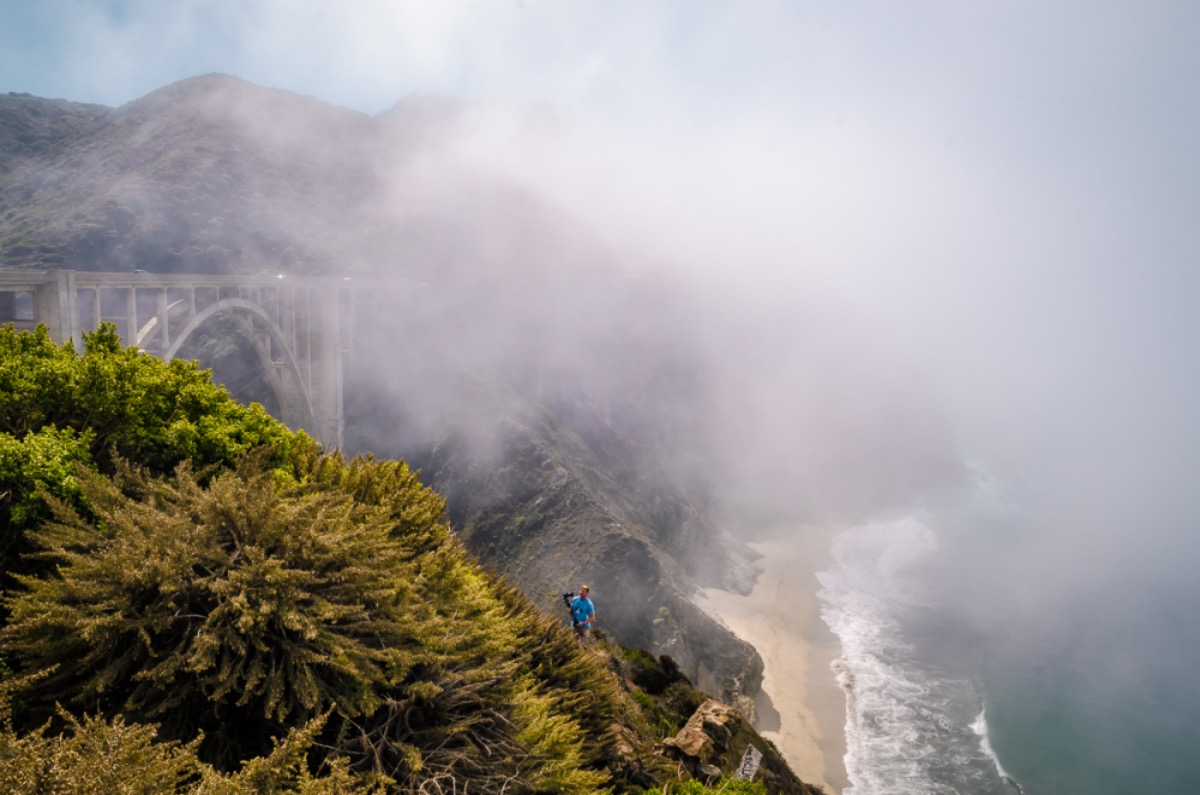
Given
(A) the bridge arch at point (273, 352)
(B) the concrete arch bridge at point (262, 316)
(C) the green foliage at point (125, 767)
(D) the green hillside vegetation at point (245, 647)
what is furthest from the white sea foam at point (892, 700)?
(A) the bridge arch at point (273, 352)

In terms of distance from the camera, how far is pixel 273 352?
1694 inches

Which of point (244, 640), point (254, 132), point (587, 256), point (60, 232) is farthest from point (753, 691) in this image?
point (254, 132)

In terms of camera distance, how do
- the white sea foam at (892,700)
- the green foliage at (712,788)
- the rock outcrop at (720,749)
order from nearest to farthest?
the green foliage at (712,788) < the rock outcrop at (720,749) < the white sea foam at (892,700)

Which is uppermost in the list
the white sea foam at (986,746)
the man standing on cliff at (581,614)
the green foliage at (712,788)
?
the green foliage at (712,788)

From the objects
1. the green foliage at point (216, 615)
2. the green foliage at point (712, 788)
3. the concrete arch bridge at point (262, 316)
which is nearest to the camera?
the green foliage at point (216, 615)

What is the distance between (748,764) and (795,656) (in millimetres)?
21079

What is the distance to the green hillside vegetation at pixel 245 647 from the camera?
7.76 m

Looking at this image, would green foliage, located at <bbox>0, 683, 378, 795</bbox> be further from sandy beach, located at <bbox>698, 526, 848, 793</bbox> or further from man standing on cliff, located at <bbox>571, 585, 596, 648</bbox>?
sandy beach, located at <bbox>698, 526, 848, 793</bbox>

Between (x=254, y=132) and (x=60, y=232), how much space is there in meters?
46.8

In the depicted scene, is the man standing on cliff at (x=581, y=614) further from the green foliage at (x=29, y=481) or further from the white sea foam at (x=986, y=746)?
the white sea foam at (x=986, y=746)

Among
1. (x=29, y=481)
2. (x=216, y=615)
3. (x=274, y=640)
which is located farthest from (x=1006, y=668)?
(x=29, y=481)

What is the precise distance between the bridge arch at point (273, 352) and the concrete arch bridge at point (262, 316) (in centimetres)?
6

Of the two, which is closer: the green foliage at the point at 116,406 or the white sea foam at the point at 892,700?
the green foliage at the point at 116,406

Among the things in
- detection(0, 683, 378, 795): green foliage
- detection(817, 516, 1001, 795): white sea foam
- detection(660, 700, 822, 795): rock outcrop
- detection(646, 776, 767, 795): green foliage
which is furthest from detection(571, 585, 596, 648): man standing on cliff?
detection(817, 516, 1001, 795): white sea foam
